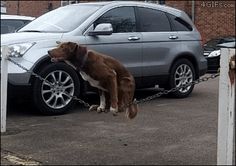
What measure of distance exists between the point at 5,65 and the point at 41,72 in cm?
97

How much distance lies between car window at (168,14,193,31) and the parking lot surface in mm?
1734

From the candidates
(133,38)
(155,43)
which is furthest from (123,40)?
(155,43)

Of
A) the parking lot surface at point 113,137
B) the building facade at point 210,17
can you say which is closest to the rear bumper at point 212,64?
the parking lot surface at point 113,137

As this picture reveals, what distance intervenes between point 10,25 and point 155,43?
3.71 metres

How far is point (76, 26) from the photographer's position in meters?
8.39

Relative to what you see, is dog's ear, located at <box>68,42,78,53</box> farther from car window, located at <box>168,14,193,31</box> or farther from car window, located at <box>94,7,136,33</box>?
car window, located at <box>168,14,193,31</box>

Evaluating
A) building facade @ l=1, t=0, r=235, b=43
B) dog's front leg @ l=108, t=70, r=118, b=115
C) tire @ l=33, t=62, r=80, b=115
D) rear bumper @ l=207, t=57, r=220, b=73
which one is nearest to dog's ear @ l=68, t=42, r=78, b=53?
dog's front leg @ l=108, t=70, r=118, b=115

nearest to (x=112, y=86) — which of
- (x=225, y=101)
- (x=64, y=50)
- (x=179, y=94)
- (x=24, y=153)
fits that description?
(x=64, y=50)

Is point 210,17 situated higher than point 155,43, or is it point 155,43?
point 210,17

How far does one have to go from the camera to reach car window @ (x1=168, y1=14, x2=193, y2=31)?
991 centimetres

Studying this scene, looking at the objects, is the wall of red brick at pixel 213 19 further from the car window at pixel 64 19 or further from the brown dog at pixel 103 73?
the brown dog at pixel 103 73

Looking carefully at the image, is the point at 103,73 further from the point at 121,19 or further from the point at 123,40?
the point at 121,19

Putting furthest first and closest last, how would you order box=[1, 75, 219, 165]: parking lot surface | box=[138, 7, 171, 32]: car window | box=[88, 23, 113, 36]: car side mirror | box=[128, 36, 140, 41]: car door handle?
box=[138, 7, 171, 32]: car window
box=[128, 36, 140, 41]: car door handle
box=[88, 23, 113, 36]: car side mirror
box=[1, 75, 219, 165]: parking lot surface

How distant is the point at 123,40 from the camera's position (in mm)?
8852
